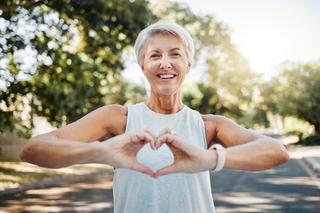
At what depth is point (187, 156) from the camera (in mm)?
1560

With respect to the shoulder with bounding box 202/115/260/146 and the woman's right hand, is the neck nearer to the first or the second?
the shoulder with bounding box 202/115/260/146

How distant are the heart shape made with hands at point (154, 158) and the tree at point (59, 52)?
10697 millimetres

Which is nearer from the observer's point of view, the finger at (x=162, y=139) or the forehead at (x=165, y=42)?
the finger at (x=162, y=139)

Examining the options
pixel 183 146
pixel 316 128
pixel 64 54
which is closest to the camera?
pixel 183 146

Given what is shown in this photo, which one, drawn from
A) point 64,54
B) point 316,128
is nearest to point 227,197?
point 64,54

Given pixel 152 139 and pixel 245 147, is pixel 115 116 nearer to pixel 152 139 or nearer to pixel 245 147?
pixel 152 139

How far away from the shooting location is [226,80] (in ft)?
131

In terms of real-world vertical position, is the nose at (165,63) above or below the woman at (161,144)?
above

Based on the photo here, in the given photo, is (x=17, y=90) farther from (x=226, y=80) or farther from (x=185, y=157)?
(x=226, y=80)

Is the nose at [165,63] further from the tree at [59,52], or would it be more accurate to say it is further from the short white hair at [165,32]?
the tree at [59,52]

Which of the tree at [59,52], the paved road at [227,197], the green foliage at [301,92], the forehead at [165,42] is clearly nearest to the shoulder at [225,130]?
the forehead at [165,42]

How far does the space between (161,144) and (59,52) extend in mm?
11617

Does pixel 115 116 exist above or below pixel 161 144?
above

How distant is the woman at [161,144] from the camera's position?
5.13 feet
